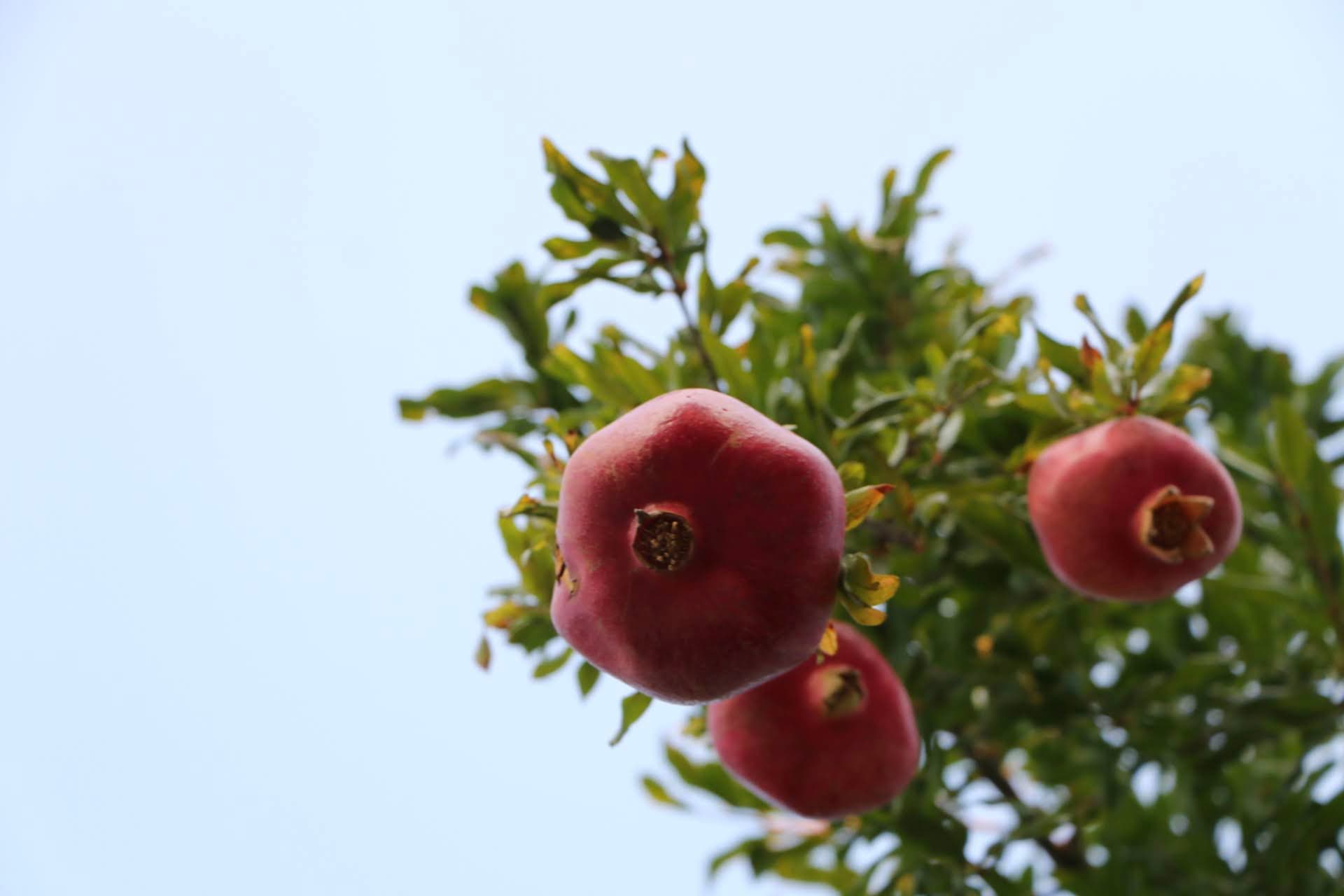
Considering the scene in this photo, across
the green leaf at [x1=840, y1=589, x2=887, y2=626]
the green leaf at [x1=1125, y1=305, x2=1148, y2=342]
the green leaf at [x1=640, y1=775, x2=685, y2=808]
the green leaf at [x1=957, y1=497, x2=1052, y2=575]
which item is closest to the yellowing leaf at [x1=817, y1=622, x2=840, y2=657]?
the green leaf at [x1=840, y1=589, x2=887, y2=626]

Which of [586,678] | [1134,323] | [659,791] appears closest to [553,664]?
[586,678]

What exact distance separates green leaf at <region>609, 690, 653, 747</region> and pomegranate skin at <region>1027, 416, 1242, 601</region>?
0.49 m

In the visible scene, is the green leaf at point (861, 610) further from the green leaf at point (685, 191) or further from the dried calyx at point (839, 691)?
the green leaf at point (685, 191)

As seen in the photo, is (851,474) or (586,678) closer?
(851,474)

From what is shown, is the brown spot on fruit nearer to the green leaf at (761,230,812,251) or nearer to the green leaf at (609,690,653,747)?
the green leaf at (609,690,653,747)

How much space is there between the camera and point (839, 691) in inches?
46.9

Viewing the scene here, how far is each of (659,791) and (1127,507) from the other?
1152mm

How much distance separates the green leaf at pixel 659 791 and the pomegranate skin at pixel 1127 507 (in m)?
1.03

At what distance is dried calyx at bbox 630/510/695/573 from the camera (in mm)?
899

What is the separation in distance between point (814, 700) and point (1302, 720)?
108cm

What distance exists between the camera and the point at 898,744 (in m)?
1.24

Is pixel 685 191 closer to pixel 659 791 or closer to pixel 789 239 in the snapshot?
pixel 789 239

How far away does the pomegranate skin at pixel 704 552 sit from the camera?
0.90 metres

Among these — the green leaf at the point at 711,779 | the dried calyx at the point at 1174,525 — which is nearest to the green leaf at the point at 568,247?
the dried calyx at the point at 1174,525
